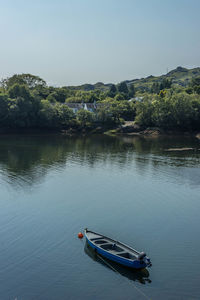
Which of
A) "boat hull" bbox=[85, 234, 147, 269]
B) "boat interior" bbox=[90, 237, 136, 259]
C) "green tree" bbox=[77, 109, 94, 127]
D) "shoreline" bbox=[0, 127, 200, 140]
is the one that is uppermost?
"green tree" bbox=[77, 109, 94, 127]

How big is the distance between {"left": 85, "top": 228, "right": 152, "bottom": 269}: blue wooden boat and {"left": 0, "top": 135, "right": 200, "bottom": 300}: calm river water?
2.84 feet

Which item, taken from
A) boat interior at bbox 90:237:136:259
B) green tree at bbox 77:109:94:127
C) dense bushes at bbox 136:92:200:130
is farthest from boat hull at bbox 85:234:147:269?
green tree at bbox 77:109:94:127

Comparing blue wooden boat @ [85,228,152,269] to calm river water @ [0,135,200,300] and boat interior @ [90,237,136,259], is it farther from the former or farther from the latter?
calm river water @ [0,135,200,300]

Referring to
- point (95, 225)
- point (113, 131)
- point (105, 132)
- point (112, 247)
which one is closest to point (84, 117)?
point (105, 132)

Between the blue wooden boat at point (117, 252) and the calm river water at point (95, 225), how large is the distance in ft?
2.84

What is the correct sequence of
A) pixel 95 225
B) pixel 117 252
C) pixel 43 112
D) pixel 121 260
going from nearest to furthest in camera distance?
pixel 121 260
pixel 117 252
pixel 95 225
pixel 43 112

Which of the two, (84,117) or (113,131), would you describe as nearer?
(113,131)

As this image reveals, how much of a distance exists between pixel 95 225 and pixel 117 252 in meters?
7.91

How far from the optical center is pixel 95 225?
115ft

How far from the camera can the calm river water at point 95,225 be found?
2419 centimetres

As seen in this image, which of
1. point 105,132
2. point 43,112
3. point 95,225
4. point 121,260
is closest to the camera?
point 121,260

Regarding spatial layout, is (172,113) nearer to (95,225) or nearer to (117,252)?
(95,225)

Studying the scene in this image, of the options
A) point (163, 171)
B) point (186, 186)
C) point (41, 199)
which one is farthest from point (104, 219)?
point (163, 171)

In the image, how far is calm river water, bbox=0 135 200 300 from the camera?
79.4 ft
